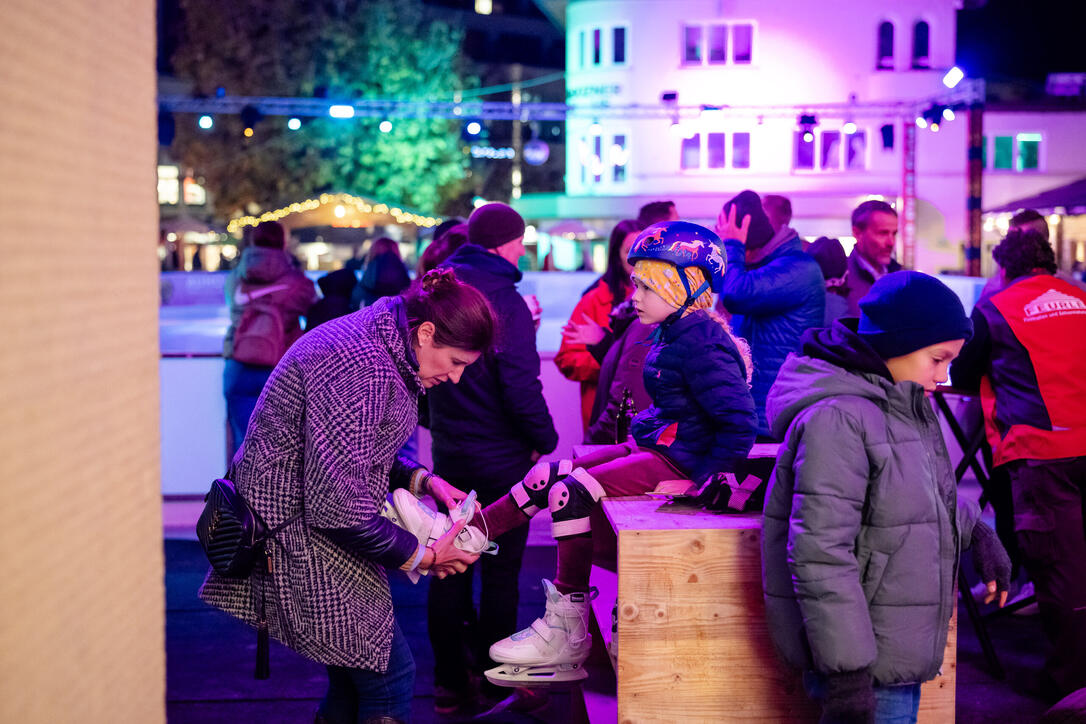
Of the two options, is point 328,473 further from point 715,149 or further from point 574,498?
point 715,149

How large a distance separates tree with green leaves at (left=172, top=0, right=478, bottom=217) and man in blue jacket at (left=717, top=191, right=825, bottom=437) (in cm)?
2785

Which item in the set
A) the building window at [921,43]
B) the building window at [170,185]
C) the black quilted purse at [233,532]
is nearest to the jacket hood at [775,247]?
the black quilted purse at [233,532]

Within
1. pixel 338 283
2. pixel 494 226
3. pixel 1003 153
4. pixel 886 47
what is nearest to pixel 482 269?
pixel 494 226

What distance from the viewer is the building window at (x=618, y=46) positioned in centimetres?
3681

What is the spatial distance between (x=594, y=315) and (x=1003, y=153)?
126 ft

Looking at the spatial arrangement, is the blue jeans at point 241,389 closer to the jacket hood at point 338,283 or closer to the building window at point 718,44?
the jacket hood at point 338,283

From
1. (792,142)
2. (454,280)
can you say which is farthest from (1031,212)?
(792,142)

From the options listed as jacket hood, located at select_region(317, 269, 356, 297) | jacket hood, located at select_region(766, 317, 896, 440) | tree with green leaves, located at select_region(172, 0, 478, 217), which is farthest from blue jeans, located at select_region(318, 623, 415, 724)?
tree with green leaves, located at select_region(172, 0, 478, 217)

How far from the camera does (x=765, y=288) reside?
5152mm

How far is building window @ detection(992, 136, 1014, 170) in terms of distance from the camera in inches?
1563

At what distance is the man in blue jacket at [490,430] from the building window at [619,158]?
103 ft

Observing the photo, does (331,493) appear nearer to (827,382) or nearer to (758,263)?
(827,382)

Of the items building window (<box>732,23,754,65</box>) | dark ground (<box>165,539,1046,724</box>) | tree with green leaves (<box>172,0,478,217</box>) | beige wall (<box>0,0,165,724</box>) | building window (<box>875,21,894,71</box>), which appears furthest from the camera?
building window (<box>875,21,894,71</box>)

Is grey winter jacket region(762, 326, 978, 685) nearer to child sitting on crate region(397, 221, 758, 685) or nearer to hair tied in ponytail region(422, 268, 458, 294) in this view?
child sitting on crate region(397, 221, 758, 685)
